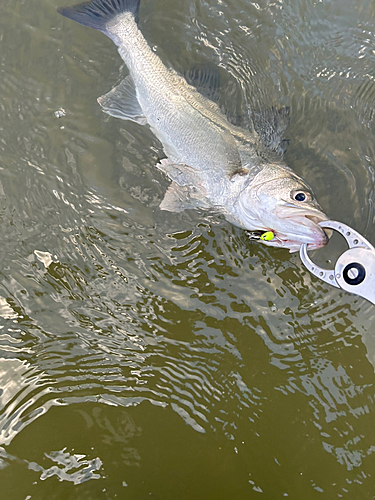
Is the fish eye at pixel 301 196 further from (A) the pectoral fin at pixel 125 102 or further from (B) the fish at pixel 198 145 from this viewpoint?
(A) the pectoral fin at pixel 125 102

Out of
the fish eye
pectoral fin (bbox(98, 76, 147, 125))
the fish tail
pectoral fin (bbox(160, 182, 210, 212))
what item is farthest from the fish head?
the fish tail

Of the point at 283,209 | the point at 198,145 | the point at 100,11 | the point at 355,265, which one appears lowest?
the point at 355,265

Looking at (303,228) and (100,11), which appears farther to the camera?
(100,11)

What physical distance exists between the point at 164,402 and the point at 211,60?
101 inches

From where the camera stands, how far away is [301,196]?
2.24 meters

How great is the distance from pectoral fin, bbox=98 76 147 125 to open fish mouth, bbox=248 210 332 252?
124 cm

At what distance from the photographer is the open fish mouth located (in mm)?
2113

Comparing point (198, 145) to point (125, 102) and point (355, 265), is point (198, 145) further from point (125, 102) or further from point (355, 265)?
point (355, 265)

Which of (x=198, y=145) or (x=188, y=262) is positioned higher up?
(x=198, y=145)

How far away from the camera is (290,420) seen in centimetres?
264

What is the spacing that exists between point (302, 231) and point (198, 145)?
2.86 ft

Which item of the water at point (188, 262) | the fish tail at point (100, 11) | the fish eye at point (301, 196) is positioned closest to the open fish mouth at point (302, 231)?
the fish eye at point (301, 196)

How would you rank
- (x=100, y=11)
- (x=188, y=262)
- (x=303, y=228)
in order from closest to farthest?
(x=303, y=228)
(x=100, y=11)
(x=188, y=262)

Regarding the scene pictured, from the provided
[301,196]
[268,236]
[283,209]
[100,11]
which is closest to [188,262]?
[268,236]
